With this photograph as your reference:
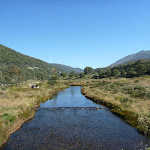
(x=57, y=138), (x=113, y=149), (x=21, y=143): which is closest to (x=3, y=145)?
(x=21, y=143)

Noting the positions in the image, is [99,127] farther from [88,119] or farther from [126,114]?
[126,114]

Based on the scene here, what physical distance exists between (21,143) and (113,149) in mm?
13223

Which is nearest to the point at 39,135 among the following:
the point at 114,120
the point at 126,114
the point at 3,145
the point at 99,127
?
the point at 3,145

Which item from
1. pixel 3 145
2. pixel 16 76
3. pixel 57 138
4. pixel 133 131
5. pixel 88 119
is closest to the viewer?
pixel 3 145

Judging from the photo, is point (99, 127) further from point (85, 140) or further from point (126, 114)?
point (126, 114)

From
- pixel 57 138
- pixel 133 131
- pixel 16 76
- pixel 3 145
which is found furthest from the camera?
pixel 16 76

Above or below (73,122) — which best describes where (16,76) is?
above

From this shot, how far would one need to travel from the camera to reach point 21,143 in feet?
63.9

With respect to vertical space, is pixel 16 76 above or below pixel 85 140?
above

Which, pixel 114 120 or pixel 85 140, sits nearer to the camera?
pixel 85 140

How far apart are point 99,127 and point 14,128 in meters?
16.0

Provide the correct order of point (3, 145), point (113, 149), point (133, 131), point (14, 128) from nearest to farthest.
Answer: point (113, 149) < point (3, 145) < point (133, 131) < point (14, 128)

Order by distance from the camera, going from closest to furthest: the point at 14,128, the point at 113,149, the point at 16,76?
the point at 113,149
the point at 14,128
the point at 16,76

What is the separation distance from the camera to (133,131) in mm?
22938
